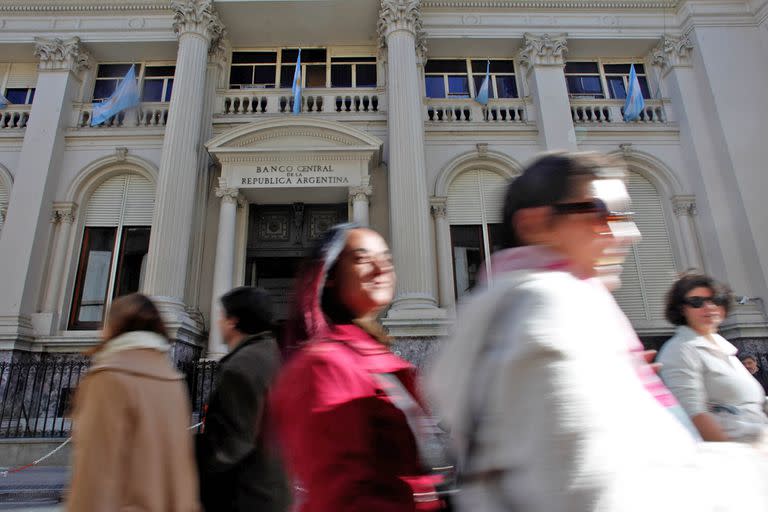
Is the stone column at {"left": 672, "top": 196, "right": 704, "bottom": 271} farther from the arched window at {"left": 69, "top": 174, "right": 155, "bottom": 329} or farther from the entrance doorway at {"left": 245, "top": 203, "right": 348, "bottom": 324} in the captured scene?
the arched window at {"left": 69, "top": 174, "right": 155, "bottom": 329}

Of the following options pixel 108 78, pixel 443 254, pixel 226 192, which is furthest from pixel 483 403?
pixel 108 78

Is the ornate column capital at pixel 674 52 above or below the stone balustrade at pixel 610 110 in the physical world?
above

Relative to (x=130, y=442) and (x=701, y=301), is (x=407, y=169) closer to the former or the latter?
(x=701, y=301)

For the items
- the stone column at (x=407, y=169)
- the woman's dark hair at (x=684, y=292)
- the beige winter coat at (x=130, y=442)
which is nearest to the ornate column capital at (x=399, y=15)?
the stone column at (x=407, y=169)

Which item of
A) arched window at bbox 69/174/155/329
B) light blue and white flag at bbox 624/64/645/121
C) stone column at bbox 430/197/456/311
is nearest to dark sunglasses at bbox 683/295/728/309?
stone column at bbox 430/197/456/311

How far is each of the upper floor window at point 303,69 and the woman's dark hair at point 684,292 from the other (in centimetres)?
1142

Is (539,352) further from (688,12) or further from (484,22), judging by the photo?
(688,12)

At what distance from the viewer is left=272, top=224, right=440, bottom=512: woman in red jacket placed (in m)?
1.15

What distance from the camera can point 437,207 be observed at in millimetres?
11508

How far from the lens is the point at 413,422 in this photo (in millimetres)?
1305

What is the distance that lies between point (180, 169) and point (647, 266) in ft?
37.0

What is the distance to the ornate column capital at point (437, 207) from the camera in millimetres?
11477

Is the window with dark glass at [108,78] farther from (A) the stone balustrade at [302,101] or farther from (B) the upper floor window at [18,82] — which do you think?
(A) the stone balustrade at [302,101]

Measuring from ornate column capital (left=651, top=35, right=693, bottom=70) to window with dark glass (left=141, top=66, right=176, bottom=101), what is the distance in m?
13.4
